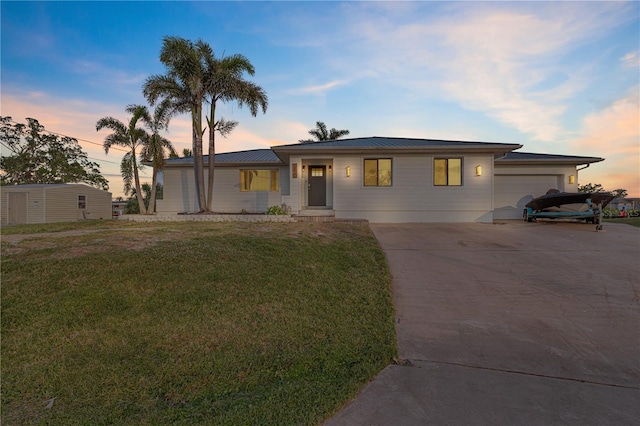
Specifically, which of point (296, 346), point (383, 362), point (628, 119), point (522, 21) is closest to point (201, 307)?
point (296, 346)

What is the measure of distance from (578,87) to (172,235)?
48.3 ft

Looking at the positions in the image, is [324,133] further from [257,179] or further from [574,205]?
[574,205]

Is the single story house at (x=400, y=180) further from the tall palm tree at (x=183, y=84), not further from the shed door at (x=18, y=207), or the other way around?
the shed door at (x=18, y=207)

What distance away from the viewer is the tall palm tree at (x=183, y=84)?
37.8 feet

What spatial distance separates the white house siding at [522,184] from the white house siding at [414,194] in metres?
3.28

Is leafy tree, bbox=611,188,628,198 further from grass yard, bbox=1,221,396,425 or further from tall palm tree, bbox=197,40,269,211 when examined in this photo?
tall palm tree, bbox=197,40,269,211

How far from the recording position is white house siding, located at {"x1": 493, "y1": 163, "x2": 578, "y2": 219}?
14.4 m

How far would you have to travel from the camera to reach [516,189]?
1452 centimetres

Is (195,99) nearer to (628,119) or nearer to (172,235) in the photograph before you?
(172,235)

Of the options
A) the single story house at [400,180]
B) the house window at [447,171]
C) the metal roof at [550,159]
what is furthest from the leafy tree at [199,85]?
the metal roof at [550,159]

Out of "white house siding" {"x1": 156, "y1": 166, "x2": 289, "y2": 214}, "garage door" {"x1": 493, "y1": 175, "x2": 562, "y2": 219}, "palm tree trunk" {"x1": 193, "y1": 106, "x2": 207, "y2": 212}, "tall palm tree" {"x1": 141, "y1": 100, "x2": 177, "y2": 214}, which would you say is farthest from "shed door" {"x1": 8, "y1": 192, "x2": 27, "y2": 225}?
"garage door" {"x1": 493, "y1": 175, "x2": 562, "y2": 219}

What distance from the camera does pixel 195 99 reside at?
40.3ft

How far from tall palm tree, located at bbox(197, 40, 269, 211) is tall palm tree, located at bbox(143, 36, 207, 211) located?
12.5 inches

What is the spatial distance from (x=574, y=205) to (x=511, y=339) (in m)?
10.5
